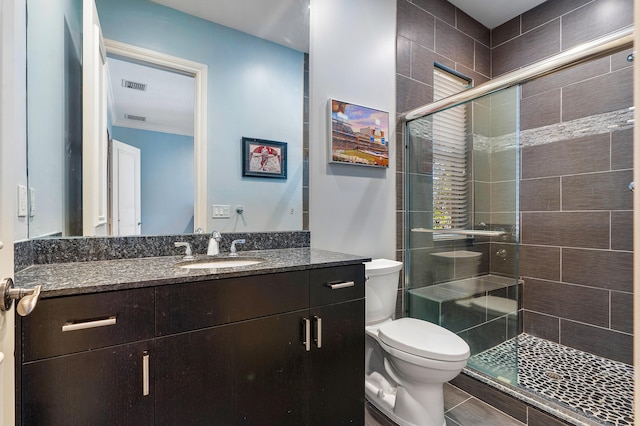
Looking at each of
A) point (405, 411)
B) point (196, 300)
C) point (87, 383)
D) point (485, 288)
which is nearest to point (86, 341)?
point (87, 383)

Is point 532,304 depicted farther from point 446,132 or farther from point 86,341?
point 86,341

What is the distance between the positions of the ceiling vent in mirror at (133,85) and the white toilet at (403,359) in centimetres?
149

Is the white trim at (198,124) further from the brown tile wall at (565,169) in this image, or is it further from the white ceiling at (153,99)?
the brown tile wall at (565,169)

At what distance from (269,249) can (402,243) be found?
3.34ft

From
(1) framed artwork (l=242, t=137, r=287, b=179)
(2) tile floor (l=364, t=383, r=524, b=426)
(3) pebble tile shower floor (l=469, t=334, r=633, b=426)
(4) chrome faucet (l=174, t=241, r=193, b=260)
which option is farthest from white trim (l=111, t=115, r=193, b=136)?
(3) pebble tile shower floor (l=469, t=334, r=633, b=426)

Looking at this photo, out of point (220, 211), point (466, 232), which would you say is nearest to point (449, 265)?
point (466, 232)

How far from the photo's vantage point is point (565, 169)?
7.50 feet

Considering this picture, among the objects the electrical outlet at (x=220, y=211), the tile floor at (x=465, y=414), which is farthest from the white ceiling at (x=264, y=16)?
the tile floor at (x=465, y=414)

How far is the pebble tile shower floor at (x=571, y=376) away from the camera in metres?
1.52

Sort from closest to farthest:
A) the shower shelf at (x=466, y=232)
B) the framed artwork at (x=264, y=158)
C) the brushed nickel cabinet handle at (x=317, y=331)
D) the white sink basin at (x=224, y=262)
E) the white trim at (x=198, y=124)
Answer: the brushed nickel cabinet handle at (x=317, y=331) < the white sink basin at (x=224, y=262) < the white trim at (x=198, y=124) < the framed artwork at (x=264, y=158) < the shower shelf at (x=466, y=232)

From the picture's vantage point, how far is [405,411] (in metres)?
1.53

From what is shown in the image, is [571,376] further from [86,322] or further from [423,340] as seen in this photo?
[86,322]

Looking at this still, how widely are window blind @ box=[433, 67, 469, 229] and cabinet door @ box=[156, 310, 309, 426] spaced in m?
1.44

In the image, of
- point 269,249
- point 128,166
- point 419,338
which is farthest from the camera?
point 269,249
